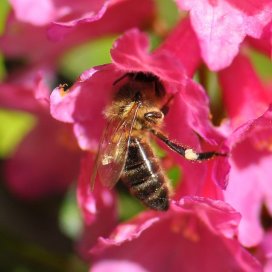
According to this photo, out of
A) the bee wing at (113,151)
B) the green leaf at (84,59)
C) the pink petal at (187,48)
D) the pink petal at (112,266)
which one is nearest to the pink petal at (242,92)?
the pink petal at (187,48)

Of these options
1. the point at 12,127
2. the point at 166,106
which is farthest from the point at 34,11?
the point at 12,127

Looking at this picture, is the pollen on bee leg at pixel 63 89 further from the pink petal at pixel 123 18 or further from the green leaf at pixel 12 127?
the green leaf at pixel 12 127

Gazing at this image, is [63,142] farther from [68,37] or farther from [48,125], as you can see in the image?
[68,37]

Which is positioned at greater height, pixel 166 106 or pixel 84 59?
pixel 166 106

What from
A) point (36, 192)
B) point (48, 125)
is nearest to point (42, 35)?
point (48, 125)

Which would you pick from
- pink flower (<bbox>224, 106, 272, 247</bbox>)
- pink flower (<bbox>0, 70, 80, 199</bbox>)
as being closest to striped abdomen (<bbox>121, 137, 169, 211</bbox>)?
pink flower (<bbox>224, 106, 272, 247</bbox>)

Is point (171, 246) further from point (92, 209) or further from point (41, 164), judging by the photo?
point (41, 164)
